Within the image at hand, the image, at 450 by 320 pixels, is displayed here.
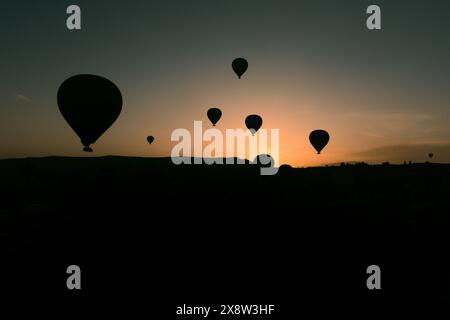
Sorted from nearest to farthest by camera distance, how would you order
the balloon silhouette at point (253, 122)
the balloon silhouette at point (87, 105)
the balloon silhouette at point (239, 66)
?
the balloon silhouette at point (87, 105) < the balloon silhouette at point (239, 66) < the balloon silhouette at point (253, 122)

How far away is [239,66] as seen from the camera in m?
50.5

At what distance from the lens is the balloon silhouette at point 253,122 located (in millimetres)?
59062

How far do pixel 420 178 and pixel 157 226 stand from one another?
4911 cm

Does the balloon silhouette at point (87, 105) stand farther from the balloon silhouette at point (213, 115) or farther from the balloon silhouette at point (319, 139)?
the balloon silhouette at point (319, 139)

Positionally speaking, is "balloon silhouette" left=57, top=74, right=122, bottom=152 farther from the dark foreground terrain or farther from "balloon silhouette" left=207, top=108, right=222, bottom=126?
"balloon silhouette" left=207, top=108, right=222, bottom=126

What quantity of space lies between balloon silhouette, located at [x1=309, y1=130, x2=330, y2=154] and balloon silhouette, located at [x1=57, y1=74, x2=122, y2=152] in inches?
1067

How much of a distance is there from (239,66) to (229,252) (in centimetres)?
3255

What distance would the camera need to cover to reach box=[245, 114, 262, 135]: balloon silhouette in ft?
194

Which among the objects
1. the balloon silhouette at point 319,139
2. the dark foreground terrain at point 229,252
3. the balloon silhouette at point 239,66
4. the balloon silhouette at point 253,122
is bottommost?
the dark foreground terrain at point 229,252

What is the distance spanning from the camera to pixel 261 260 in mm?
19859

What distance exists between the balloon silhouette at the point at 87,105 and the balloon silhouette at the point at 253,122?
93.4 feet

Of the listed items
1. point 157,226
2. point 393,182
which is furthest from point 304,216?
point 393,182

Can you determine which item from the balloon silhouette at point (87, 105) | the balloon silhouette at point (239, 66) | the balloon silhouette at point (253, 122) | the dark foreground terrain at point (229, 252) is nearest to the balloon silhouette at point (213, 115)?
the balloon silhouette at point (253, 122)

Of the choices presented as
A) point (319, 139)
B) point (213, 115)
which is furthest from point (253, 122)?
point (319, 139)
